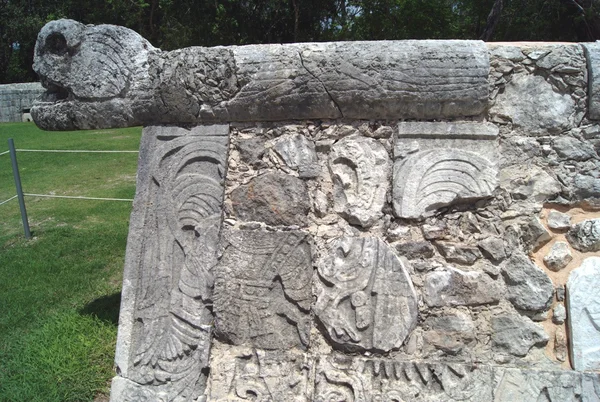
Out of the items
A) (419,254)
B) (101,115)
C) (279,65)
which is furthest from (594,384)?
(101,115)

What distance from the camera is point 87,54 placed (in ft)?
7.28

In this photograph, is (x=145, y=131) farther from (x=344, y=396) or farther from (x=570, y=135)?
(x=570, y=135)

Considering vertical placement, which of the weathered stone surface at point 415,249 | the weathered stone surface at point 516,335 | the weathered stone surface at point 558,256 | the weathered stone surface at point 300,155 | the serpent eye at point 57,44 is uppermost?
the serpent eye at point 57,44

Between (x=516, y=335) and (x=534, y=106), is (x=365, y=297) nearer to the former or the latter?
(x=516, y=335)

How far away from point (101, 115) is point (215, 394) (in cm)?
129

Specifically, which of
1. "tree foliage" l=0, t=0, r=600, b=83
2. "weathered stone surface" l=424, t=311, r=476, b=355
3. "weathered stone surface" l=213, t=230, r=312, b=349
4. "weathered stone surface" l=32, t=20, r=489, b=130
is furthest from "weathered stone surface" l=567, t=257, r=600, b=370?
"tree foliage" l=0, t=0, r=600, b=83

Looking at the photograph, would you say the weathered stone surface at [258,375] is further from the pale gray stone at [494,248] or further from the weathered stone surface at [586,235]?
the weathered stone surface at [586,235]

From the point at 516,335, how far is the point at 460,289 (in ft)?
0.86

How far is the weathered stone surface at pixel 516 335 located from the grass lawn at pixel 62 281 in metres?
1.99

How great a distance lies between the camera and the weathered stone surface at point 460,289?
1947 mm

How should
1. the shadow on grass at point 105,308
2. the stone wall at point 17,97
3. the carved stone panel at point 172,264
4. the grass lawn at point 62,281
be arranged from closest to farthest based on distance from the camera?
the carved stone panel at point 172,264 → the grass lawn at point 62,281 → the shadow on grass at point 105,308 → the stone wall at point 17,97

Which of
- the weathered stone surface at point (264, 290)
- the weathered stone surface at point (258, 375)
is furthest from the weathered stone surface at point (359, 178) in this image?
the weathered stone surface at point (258, 375)

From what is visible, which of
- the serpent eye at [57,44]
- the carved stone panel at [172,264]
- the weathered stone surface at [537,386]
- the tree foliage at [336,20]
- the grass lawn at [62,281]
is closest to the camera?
the weathered stone surface at [537,386]

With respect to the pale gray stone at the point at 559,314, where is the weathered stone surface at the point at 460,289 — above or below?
above
